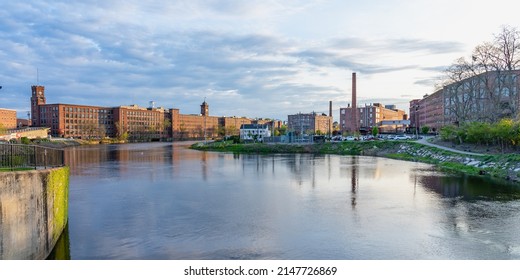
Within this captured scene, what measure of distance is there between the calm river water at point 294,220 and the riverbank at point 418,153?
4.92m

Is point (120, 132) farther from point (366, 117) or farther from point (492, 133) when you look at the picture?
point (492, 133)

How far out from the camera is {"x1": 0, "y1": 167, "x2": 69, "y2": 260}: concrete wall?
1145 centimetres

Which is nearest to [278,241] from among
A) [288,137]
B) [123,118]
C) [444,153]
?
[444,153]

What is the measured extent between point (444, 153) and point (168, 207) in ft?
131

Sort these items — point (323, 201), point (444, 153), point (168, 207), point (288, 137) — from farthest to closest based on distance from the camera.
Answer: point (288, 137), point (444, 153), point (323, 201), point (168, 207)

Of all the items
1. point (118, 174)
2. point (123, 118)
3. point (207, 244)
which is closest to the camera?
point (207, 244)

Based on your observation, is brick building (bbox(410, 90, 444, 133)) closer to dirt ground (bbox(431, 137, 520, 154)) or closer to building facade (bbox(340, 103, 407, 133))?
building facade (bbox(340, 103, 407, 133))

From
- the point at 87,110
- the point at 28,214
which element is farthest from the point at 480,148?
the point at 87,110

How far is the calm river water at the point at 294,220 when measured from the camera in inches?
567

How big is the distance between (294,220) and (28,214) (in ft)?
37.0

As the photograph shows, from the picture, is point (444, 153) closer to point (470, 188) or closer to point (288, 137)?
point (470, 188)

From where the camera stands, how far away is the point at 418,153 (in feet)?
187

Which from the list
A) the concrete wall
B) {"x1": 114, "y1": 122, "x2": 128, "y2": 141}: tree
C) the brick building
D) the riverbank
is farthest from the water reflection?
Answer: {"x1": 114, "y1": 122, "x2": 128, "y2": 141}: tree

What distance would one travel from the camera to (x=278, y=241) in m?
15.5
